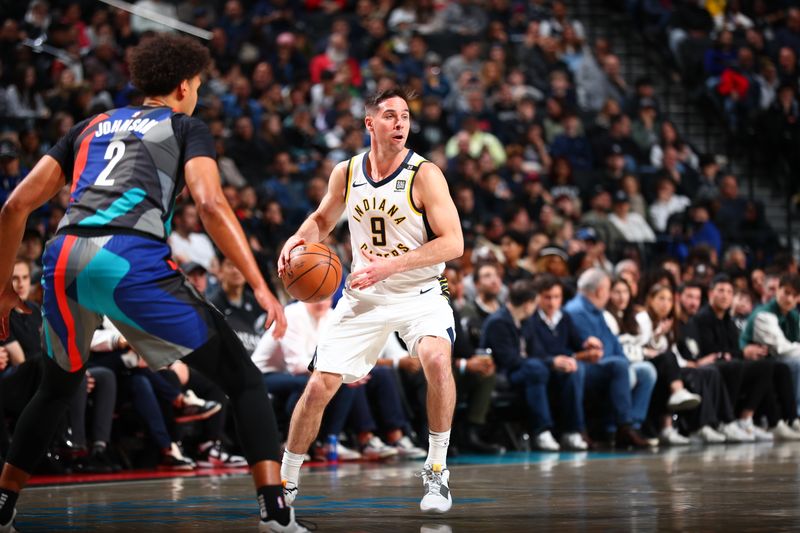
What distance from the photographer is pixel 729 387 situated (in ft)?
38.7

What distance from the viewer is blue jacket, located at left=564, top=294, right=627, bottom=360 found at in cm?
1081

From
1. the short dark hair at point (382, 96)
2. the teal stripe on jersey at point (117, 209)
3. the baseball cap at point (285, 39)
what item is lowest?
the teal stripe on jersey at point (117, 209)

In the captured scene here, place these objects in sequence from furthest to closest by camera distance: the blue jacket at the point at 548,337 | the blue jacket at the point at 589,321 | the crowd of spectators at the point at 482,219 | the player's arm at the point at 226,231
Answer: the blue jacket at the point at 589,321, the blue jacket at the point at 548,337, the crowd of spectators at the point at 482,219, the player's arm at the point at 226,231

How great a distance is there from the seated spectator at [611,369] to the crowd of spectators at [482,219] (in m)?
0.02

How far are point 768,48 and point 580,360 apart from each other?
10.2m

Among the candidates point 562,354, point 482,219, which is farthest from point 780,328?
point 482,219

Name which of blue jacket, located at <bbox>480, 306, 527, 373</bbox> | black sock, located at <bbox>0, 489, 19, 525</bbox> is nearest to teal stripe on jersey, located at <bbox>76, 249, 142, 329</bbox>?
black sock, located at <bbox>0, 489, 19, 525</bbox>

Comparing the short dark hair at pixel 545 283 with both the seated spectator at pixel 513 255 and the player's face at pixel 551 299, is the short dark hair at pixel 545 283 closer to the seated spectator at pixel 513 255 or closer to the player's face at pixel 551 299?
the player's face at pixel 551 299

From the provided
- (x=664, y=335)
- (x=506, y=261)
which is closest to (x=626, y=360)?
(x=664, y=335)

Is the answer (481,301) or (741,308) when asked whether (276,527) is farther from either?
(741,308)

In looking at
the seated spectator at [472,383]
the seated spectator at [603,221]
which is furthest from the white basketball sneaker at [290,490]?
the seated spectator at [603,221]

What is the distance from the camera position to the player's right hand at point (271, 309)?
4.35 meters

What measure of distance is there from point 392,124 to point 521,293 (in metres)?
4.44

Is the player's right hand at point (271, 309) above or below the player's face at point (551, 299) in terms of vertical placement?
below
